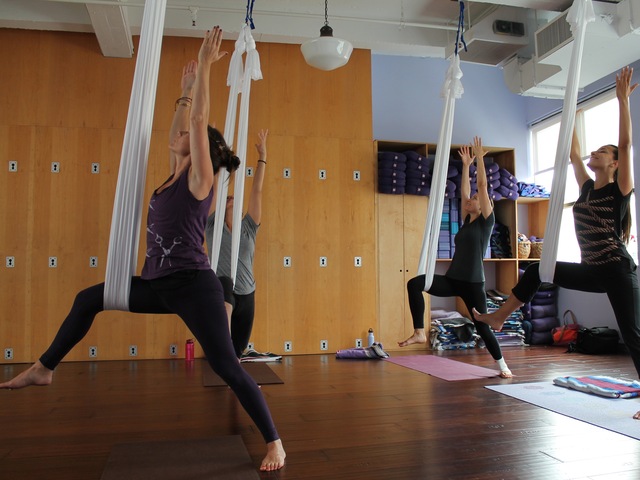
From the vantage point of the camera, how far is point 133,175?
2.25 m

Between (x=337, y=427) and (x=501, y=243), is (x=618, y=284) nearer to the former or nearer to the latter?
(x=337, y=427)

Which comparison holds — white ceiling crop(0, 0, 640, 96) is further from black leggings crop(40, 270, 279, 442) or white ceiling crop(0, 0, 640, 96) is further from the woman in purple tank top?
black leggings crop(40, 270, 279, 442)

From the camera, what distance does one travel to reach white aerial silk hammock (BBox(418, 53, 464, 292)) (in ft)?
12.5

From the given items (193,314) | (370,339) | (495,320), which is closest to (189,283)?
(193,314)

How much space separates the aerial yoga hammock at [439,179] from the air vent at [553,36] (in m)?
1.66

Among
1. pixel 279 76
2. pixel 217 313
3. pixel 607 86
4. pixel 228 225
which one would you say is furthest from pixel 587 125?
pixel 217 313

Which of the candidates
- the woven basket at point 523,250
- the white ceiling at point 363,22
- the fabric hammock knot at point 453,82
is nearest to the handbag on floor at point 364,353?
the woven basket at point 523,250

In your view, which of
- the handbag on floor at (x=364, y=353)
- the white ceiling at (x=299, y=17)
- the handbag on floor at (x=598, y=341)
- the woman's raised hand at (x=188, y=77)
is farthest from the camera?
the handbag on floor at (x=598, y=341)

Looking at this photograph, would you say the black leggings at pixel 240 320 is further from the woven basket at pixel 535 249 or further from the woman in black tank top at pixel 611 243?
the woven basket at pixel 535 249

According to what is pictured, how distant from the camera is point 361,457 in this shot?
241 cm

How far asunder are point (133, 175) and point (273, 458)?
4.37ft

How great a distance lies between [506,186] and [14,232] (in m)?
5.69

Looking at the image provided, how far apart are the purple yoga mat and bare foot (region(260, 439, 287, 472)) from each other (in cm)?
237

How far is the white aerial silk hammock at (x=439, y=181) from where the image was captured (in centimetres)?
380
